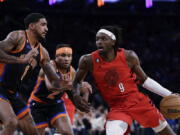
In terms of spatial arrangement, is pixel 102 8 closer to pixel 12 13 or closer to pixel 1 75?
pixel 12 13

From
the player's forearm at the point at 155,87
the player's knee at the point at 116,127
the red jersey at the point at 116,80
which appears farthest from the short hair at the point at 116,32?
the player's knee at the point at 116,127

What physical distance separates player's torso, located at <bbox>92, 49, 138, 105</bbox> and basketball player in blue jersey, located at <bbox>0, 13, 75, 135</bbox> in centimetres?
48

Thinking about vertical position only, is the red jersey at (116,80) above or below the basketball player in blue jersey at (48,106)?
above

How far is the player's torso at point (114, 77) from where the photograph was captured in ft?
18.5

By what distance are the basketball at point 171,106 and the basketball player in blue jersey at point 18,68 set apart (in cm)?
142

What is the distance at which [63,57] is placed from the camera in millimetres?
7148

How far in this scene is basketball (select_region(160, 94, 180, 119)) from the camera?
5.81m

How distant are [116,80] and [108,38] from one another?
62 centimetres

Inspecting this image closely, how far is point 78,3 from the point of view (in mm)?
21391

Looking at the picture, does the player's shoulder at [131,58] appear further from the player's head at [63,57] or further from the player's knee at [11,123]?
the player's knee at [11,123]

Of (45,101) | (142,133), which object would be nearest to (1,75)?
(45,101)

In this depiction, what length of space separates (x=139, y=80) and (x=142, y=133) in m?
4.15


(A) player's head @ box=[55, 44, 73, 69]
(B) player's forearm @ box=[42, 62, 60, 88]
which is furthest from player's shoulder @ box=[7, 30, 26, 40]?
(A) player's head @ box=[55, 44, 73, 69]

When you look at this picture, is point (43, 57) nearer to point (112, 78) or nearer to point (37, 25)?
point (37, 25)
